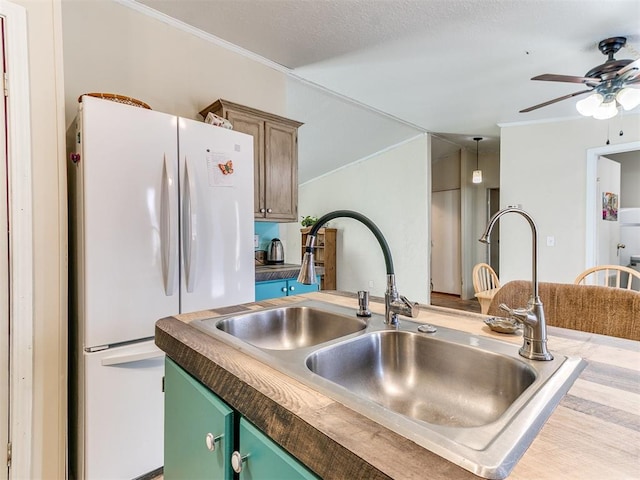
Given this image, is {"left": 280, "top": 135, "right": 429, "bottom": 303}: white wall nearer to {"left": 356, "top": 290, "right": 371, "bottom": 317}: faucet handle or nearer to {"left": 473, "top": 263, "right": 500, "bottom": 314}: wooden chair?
{"left": 473, "top": 263, "right": 500, "bottom": 314}: wooden chair

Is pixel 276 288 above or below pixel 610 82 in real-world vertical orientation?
below

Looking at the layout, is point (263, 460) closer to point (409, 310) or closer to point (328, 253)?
→ point (409, 310)

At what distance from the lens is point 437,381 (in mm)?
896

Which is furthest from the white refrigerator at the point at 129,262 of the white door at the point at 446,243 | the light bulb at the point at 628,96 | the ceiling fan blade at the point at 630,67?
the white door at the point at 446,243

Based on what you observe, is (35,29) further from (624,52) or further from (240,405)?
(624,52)

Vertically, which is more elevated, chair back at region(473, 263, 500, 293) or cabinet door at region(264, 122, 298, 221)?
cabinet door at region(264, 122, 298, 221)

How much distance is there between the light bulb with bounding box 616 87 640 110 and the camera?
203cm

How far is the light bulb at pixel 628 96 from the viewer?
2.03 meters

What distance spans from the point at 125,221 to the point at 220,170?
578 mm

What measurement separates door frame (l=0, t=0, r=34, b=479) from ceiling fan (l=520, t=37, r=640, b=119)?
2793mm

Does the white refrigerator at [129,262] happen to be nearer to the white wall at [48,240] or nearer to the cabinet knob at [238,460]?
the white wall at [48,240]

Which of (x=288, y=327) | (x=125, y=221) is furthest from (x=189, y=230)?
(x=288, y=327)

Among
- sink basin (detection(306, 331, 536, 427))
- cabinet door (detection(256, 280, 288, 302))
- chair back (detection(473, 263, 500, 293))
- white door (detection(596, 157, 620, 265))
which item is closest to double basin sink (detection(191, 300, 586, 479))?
sink basin (detection(306, 331, 536, 427))

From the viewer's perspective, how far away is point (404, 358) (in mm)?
969
